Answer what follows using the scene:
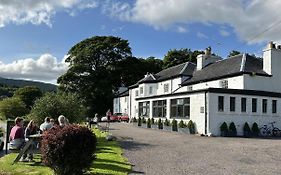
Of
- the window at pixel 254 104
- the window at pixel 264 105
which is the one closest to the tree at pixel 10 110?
the window at pixel 254 104

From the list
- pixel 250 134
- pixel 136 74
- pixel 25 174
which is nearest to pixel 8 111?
pixel 136 74

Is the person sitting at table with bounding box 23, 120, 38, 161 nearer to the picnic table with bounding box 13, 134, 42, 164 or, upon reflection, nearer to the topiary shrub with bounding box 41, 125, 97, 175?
the picnic table with bounding box 13, 134, 42, 164

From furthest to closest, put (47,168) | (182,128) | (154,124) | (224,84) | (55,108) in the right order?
(154,124)
(224,84)
(182,128)
(55,108)
(47,168)

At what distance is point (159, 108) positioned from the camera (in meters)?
38.8

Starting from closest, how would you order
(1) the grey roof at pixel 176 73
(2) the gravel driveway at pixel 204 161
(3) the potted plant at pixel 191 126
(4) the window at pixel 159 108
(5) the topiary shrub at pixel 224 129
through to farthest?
(2) the gravel driveway at pixel 204 161
(5) the topiary shrub at pixel 224 129
(3) the potted plant at pixel 191 126
(4) the window at pixel 159 108
(1) the grey roof at pixel 176 73

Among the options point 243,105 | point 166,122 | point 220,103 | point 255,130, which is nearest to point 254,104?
point 243,105

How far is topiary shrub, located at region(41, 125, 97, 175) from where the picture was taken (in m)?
9.45

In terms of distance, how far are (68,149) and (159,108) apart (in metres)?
29.6

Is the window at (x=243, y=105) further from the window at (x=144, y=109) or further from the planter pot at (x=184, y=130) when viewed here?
the window at (x=144, y=109)

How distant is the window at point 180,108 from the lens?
31891 millimetres

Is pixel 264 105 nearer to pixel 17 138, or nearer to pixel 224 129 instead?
pixel 224 129

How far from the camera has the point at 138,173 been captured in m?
11.1

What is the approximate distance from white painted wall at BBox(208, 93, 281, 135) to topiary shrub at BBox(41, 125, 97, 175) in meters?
20.0

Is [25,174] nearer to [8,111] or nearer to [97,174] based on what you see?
[97,174]
